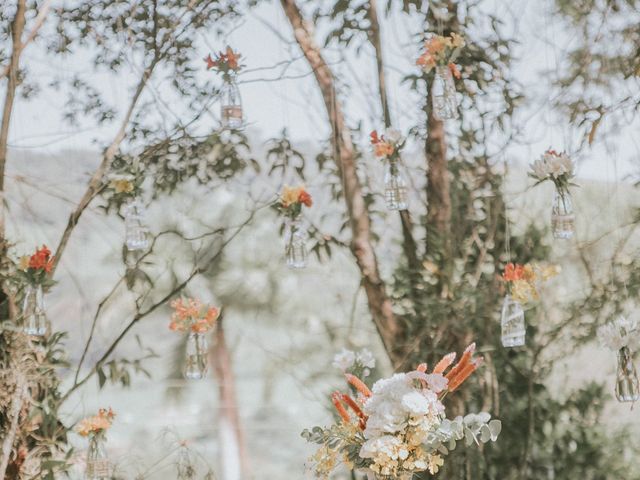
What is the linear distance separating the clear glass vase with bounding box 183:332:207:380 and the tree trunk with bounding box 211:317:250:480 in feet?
1.54

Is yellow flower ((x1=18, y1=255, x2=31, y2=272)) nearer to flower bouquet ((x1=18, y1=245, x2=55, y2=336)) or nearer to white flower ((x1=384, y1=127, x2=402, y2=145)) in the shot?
flower bouquet ((x1=18, y1=245, x2=55, y2=336))

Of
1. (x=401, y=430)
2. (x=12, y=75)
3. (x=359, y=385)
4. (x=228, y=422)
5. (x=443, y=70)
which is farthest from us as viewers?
(x=228, y=422)

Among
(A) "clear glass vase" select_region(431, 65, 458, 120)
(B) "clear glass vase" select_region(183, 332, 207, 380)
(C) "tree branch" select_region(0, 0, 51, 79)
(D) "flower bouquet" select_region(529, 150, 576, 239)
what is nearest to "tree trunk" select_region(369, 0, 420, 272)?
(A) "clear glass vase" select_region(431, 65, 458, 120)

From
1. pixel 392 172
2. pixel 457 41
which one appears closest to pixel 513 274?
pixel 392 172

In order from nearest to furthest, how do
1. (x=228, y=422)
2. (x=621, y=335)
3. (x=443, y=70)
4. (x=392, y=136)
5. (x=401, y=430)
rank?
(x=401, y=430)
(x=621, y=335)
(x=443, y=70)
(x=392, y=136)
(x=228, y=422)

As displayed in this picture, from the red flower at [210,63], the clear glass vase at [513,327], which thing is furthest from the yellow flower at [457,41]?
the clear glass vase at [513,327]

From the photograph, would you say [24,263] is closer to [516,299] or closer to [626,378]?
[516,299]

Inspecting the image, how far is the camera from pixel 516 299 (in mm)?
3328

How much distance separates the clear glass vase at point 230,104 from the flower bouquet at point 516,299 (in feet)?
3.46

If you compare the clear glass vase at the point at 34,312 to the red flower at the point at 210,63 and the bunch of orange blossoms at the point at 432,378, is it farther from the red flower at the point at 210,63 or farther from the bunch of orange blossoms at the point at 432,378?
the bunch of orange blossoms at the point at 432,378

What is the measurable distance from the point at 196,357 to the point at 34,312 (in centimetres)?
55

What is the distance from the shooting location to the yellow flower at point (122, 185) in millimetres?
3539

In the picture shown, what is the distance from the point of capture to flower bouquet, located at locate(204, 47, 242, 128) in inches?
139

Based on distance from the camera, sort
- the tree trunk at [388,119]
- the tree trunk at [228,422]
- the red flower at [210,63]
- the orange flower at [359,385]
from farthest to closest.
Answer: the tree trunk at [388,119], the tree trunk at [228,422], the red flower at [210,63], the orange flower at [359,385]
